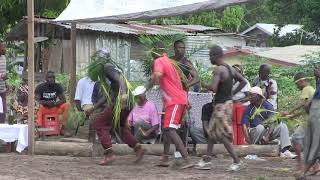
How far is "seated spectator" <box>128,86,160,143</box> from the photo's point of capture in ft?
34.8

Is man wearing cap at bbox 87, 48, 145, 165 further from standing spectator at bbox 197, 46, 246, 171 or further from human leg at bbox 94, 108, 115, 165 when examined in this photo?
standing spectator at bbox 197, 46, 246, 171

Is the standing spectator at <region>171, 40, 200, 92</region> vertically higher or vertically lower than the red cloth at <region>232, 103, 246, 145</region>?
higher

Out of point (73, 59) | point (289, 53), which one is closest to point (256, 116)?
point (73, 59)

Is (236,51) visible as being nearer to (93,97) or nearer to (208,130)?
(93,97)

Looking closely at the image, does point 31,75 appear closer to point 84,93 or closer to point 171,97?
point 84,93

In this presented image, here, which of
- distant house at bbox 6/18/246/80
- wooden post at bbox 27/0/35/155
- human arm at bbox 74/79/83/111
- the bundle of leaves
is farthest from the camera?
distant house at bbox 6/18/246/80

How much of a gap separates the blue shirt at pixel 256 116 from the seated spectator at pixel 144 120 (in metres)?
1.41

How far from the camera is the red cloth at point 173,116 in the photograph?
28.9 ft

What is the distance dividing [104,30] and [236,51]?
8873 mm

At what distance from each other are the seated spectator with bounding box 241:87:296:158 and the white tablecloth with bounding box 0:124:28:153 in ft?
11.2

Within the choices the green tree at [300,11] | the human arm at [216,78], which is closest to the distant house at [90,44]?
the green tree at [300,11]

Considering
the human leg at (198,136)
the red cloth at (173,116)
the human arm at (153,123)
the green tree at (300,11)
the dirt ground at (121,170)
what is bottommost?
the dirt ground at (121,170)

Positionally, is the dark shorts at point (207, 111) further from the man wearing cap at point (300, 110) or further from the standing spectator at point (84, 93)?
the standing spectator at point (84, 93)

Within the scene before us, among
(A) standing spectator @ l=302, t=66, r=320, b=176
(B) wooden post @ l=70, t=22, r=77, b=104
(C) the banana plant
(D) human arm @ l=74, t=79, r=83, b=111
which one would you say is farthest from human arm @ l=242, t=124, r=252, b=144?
(B) wooden post @ l=70, t=22, r=77, b=104
